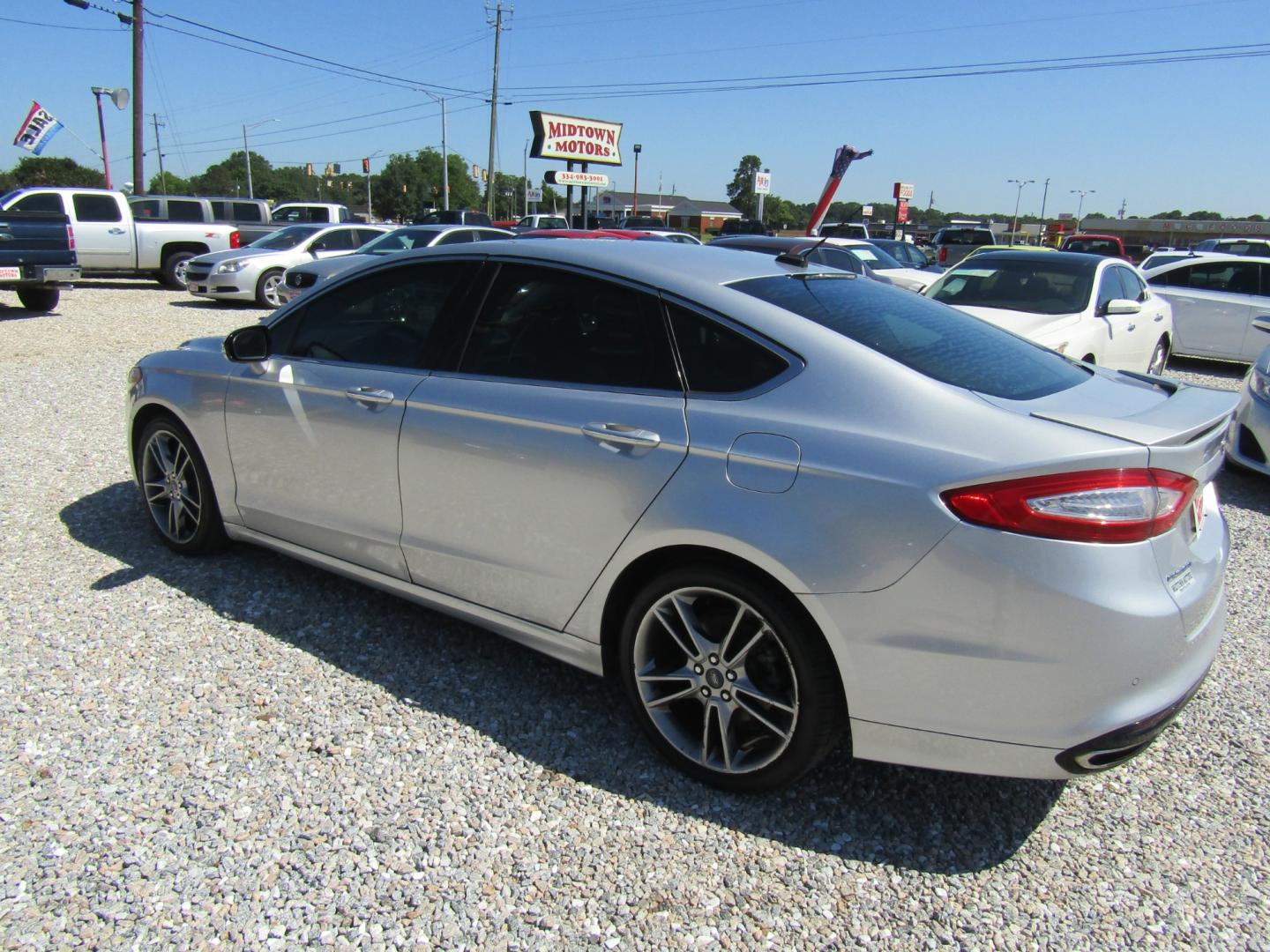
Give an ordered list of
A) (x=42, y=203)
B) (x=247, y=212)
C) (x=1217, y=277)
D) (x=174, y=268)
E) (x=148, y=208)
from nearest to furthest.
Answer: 1. (x=1217, y=277)
2. (x=42, y=203)
3. (x=174, y=268)
4. (x=148, y=208)
5. (x=247, y=212)

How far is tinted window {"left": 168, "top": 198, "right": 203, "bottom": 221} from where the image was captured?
19.9 meters

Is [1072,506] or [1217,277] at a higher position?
[1217,277]

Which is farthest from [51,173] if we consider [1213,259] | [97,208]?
[1213,259]

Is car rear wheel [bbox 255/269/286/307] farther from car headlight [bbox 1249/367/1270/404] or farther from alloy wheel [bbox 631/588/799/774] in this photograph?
alloy wheel [bbox 631/588/799/774]

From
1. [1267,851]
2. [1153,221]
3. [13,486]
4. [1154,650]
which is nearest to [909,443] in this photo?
[1154,650]

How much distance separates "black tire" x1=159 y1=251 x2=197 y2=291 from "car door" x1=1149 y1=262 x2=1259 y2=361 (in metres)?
17.5

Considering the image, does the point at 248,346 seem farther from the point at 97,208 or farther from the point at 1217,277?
the point at 97,208

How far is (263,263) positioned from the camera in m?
15.3

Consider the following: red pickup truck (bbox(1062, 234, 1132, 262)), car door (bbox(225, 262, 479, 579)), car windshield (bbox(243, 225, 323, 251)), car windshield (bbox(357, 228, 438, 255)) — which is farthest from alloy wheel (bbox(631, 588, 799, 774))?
red pickup truck (bbox(1062, 234, 1132, 262))

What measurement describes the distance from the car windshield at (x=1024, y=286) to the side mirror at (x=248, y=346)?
6227 millimetres

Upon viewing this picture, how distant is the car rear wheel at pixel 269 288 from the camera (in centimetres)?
1521

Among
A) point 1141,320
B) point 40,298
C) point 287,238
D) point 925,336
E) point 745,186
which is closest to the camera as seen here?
point 925,336

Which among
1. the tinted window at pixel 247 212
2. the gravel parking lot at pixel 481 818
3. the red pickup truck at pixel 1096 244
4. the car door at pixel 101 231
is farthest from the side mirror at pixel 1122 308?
the tinted window at pixel 247 212

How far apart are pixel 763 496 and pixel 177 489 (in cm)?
318
